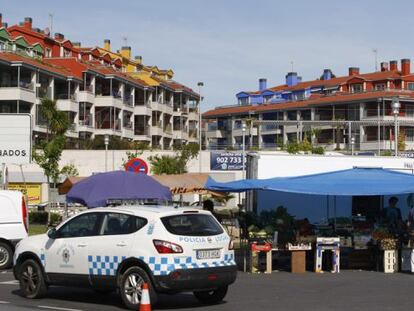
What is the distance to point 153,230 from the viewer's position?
39.9 ft

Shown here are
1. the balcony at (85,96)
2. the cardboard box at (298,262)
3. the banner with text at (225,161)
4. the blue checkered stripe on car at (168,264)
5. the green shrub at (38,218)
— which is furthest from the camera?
the balcony at (85,96)

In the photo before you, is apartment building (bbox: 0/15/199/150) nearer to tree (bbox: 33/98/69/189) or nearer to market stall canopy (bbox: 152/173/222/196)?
tree (bbox: 33/98/69/189)

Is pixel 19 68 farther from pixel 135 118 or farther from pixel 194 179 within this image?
pixel 194 179

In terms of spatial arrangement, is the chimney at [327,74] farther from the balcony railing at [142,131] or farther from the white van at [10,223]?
the white van at [10,223]

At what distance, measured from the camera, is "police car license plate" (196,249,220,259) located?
12266 mm

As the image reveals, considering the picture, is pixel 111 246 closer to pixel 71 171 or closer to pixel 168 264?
pixel 168 264

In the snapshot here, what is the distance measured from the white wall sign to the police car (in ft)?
54.5

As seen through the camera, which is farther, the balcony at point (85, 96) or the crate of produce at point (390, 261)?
the balcony at point (85, 96)

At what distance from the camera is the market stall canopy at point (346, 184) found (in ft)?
61.6

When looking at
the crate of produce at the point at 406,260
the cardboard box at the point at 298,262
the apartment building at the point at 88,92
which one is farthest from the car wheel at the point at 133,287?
the apartment building at the point at 88,92

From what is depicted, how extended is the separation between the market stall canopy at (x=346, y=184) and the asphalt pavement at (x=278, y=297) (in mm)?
2112

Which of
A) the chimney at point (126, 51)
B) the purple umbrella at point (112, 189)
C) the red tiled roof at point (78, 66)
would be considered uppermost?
the chimney at point (126, 51)

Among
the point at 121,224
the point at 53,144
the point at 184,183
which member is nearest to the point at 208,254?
the point at 121,224

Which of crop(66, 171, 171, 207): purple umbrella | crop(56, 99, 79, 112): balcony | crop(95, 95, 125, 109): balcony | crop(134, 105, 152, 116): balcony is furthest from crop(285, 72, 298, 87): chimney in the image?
crop(66, 171, 171, 207): purple umbrella
